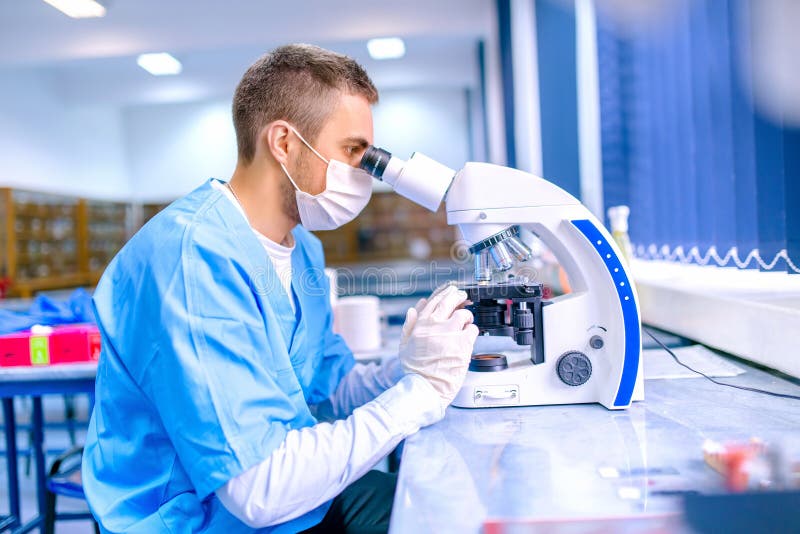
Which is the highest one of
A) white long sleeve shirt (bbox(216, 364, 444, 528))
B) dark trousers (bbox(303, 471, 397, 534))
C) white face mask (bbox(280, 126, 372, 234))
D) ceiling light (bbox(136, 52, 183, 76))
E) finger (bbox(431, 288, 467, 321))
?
ceiling light (bbox(136, 52, 183, 76))

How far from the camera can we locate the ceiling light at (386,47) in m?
5.26

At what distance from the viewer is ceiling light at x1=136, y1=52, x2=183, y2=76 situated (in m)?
5.49

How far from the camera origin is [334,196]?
4.05 ft

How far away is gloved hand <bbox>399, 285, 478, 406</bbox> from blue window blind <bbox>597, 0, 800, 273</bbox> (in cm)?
64

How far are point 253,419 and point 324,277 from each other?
65 centimetres

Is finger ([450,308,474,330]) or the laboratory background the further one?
finger ([450,308,474,330])

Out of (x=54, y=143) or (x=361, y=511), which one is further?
(x=54, y=143)

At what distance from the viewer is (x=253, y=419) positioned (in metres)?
0.86

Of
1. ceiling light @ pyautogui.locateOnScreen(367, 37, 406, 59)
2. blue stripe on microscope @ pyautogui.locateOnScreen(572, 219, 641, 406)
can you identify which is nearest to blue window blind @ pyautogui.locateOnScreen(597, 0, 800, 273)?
blue stripe on microscope @ pyautogui.locateOnScreen(572, 219, 641, 406)

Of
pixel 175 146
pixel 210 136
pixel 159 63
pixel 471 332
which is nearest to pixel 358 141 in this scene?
pixel 471 332

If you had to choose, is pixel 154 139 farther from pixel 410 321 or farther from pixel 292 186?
pixel 410 321

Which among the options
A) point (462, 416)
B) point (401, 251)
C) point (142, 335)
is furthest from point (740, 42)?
point (401, 251)

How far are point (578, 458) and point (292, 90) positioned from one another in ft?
2.74

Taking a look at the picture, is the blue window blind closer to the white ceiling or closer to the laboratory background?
the laboratory background
